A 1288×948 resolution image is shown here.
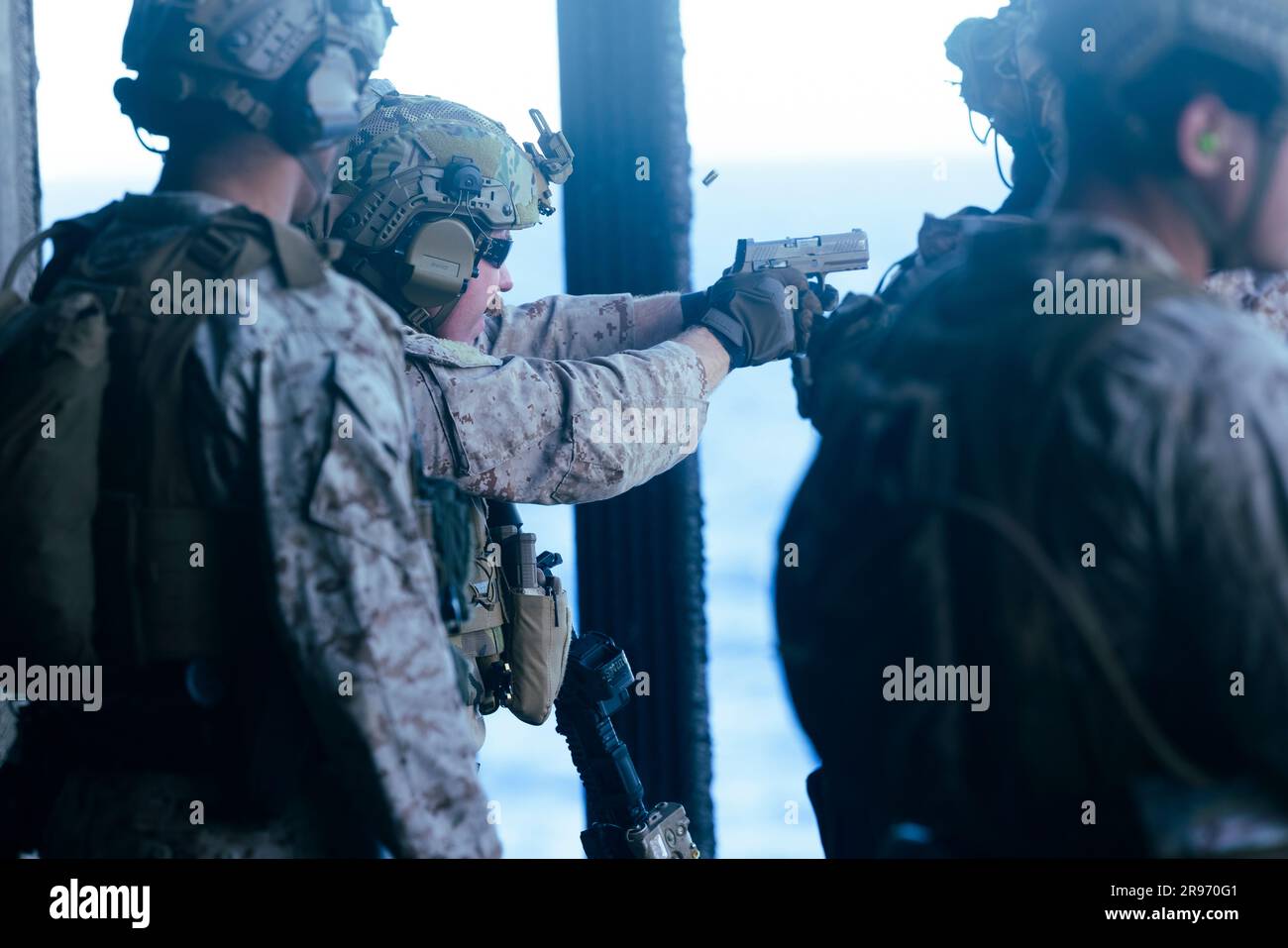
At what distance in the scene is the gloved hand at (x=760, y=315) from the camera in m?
2.92

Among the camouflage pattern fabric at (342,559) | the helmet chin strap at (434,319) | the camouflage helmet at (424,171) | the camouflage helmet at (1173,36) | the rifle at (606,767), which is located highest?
the camouflage helmet at (424,171)

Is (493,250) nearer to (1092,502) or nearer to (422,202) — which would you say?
(422,202)

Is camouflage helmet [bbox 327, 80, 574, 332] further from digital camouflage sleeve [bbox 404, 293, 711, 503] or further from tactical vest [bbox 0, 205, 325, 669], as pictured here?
tactical vest [bbox 0, 205, 325, 669]

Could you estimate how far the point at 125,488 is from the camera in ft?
5.96

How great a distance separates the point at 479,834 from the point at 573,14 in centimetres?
207

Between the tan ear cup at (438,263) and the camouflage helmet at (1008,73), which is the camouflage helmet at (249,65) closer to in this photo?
the tan ear cup at (438,263)

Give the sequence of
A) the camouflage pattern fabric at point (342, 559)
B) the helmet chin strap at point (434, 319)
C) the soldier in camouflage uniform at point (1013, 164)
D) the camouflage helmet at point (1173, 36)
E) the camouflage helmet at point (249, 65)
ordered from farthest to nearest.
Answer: the helmet chin strap at point (434, 319) → the soldier in camouflage uniform at point (1013, 164) → the camouflage helmet at point (249, 65) → the camouflage pattern fabric at point (342, 559) → the camouflage helmet at point (1173, 36)

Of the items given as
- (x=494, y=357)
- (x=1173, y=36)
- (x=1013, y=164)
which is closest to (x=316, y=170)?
(x=494, y=357)

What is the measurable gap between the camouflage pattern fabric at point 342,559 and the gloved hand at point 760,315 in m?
1.18

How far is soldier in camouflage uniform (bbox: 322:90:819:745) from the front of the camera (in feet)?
8.73

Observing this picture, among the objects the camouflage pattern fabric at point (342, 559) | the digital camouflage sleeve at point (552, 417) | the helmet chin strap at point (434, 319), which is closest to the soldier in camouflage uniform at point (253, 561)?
the camouflage pattern fabric at point (342, 559)

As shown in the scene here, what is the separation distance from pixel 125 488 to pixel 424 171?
116 cm

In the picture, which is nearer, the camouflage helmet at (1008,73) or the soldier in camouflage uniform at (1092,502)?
the soldier in camouflage uniform at (1092,502)
